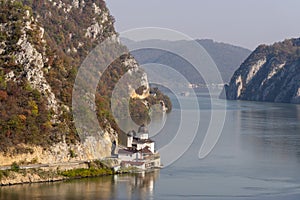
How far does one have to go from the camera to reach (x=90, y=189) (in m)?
28.6

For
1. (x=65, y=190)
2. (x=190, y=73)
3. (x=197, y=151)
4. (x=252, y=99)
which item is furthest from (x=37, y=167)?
(x=190, y=73)

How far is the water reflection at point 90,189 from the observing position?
88.8 feet

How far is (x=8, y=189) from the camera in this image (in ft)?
91.2

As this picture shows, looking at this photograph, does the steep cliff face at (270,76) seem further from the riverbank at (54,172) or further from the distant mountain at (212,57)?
the riverbank at (54,172)

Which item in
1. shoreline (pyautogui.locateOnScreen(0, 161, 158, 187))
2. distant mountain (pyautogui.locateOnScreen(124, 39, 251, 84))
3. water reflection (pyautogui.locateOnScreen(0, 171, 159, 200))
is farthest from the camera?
distant mountain (pyautogui.locateOnScreen(124, 39, 251, 84))

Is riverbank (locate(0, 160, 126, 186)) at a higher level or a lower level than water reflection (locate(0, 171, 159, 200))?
higher

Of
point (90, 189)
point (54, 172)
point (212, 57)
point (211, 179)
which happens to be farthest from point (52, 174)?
point (212, 57)

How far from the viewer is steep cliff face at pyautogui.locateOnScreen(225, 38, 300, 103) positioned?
116188 mm

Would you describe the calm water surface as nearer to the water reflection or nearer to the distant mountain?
the water reflection

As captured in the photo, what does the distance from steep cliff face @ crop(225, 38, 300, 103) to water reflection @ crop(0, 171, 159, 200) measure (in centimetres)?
8233

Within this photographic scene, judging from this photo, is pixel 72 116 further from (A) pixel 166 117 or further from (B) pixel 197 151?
(A) pixel 166 117

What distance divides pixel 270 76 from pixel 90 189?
97326 millimetres

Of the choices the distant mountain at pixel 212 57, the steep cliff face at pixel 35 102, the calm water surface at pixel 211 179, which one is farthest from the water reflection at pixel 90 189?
the distant mountain at pixel 212 57

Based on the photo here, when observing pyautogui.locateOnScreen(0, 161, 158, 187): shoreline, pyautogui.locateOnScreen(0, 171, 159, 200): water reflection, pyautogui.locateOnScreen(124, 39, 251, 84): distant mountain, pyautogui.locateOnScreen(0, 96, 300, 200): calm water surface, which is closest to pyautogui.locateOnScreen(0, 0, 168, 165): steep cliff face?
pyautogui.locateOnScreen(0, 161, 158, 187): shoreline
